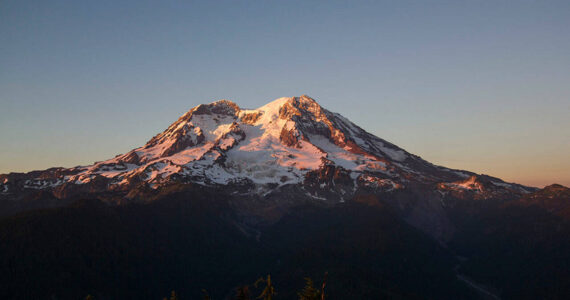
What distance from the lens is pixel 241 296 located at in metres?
72.3

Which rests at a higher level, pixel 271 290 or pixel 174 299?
pixel 271 290

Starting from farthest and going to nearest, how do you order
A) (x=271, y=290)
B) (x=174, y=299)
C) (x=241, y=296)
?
(x=174, y=299)
(x=241, y=296)
(x=271, y=290)

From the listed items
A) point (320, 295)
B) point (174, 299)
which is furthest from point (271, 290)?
point (174, 299)

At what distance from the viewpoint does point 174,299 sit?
274 ft

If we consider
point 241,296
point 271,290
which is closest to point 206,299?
point 241,296

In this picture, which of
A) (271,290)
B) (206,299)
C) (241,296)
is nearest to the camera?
(271,290)

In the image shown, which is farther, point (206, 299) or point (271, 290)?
point (206, 299)

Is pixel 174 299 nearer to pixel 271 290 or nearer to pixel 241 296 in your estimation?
pixel 241 296

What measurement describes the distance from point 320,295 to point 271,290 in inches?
281

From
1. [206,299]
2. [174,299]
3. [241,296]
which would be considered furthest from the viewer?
[174,299]

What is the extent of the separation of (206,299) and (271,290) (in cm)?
1641

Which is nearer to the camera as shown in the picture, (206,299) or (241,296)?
(241,296)

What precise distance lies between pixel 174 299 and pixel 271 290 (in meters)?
25.3

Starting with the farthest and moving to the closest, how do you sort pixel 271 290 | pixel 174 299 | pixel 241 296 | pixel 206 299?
1. pixel 174 299
2. pixel 206 299
3. pixel 241 296
4. pixel 271 290
